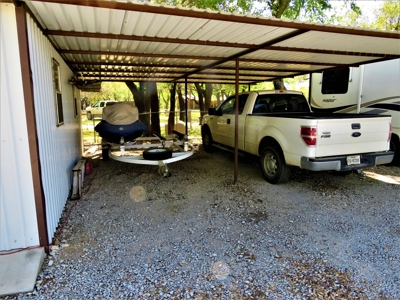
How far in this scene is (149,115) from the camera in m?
12.2

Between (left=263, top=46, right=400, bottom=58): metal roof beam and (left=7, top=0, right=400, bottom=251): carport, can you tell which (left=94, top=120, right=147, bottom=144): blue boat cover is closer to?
(left=7, top=0, right=400, bottom=251): carport

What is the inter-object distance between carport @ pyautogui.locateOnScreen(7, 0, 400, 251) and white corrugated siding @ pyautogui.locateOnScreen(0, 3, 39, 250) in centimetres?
8

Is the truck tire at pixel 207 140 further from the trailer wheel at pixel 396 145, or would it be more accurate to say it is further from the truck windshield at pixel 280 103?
the trailer wheel at pixel 396 145

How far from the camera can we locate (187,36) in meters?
4.36

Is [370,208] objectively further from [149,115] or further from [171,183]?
[149,115]

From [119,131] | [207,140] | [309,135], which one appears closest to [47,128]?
[119,131]

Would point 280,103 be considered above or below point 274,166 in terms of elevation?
above

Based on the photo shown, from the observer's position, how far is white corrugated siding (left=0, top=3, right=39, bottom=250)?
9.25 feet

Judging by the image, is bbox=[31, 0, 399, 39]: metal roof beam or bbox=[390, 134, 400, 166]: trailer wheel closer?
bbox=[31, 0, 399, 39]: metal roof beam

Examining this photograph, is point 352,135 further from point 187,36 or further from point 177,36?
point 177,36

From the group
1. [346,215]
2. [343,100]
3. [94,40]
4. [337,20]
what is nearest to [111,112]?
[94,40]

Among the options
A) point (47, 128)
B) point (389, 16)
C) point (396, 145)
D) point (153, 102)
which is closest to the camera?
point (47, 128)

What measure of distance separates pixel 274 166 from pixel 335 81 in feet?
14.2

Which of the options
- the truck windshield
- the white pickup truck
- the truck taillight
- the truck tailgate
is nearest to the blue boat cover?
the white pickup truck
